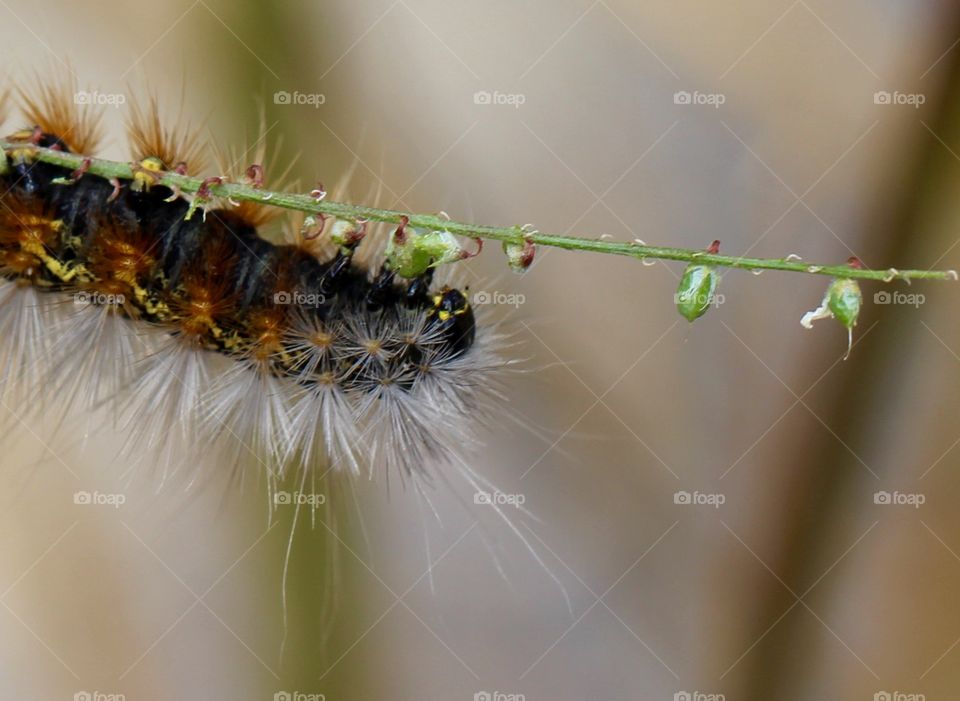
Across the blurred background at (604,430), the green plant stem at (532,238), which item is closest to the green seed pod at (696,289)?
the green plant stem at (532,238)

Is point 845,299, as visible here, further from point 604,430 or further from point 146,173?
point 604,430

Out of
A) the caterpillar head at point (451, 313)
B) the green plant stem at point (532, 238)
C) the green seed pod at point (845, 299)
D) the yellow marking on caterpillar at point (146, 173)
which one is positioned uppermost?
the yellow marking on caterpillar at point (146, 173)

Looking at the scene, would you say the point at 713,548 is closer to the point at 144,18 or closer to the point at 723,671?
the point at 723,671

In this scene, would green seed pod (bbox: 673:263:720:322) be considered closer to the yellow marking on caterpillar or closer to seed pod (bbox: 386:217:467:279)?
seed pod (bbox: 386:217:467:279)

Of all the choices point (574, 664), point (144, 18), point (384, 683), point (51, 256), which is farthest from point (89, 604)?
point (144, 18)

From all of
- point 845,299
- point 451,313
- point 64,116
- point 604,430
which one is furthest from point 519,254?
point 604,430

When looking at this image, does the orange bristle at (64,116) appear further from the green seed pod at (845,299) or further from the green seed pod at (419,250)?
the green seed pod at (845,299)
